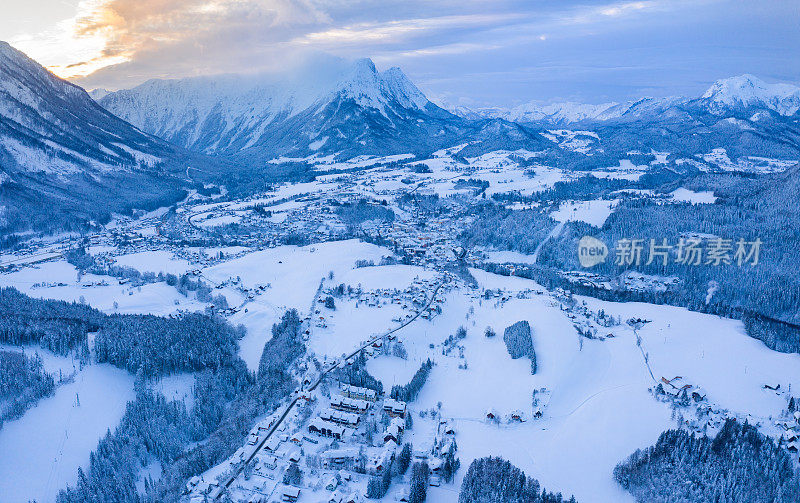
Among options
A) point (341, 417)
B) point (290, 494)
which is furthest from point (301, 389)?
point (290, 494)

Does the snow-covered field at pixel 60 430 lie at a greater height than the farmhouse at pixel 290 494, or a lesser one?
greater

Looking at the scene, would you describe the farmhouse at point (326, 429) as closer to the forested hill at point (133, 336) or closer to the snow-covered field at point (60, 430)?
the forested hill at point (133, 336)

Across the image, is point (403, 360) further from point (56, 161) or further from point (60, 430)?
point (56, 161)

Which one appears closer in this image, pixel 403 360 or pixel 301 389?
pixel 301 389

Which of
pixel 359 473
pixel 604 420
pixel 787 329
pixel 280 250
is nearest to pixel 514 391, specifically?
pixel 604 420

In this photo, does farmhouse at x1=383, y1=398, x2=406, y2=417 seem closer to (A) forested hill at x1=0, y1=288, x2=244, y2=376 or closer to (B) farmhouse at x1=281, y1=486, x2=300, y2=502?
(B) farmhouse at x1=281, y1=486, x2=300, y2=502

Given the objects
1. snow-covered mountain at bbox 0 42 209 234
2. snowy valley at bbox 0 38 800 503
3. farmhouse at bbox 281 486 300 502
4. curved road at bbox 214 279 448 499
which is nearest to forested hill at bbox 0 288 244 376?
snowy valley at bbox 0 38 800 503

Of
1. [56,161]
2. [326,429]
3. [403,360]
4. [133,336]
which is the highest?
[56,161]

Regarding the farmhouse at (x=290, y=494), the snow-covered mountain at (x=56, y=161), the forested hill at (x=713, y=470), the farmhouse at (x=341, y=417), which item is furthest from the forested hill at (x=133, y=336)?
the snow-covered mountain at (x=56, y=161)
